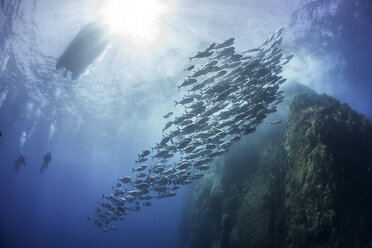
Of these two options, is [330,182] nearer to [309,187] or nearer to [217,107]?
[309,187]

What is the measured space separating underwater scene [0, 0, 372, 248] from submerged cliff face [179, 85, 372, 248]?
46 millimetres

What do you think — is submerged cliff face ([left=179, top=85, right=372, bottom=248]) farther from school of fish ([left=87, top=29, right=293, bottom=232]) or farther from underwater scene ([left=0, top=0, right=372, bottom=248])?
school of fish ([left=87, top=29, right=293, bottom=232])

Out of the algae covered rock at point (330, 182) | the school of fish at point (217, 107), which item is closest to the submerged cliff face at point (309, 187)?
the algae covered rock at point (330, 182)

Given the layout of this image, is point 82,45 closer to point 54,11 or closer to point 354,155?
point 54,11

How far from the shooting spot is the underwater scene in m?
7.55

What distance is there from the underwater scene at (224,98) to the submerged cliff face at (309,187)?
0.05 m

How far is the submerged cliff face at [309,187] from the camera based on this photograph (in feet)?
21.6

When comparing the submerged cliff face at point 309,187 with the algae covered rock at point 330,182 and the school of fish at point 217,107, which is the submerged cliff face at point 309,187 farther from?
the school of fish at point 217,107

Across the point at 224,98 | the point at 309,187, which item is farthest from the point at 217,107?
the point at 309,187

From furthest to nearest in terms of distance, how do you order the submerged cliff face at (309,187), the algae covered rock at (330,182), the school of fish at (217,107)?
the school of fish at (217,107), the submerged cliff face at (309,187), the algae covered rock at (330,182)

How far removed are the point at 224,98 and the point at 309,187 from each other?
4380mm

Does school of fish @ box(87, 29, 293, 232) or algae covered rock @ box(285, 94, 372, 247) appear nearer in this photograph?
algae covered rock @ box(285, 94, 372, 247)

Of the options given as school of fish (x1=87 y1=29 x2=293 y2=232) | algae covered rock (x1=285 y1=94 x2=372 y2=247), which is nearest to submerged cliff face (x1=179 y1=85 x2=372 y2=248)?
algae covered rock (x1=285 y1=94 x2=372 y2=247)

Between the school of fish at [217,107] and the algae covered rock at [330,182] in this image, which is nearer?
the algae covered rock at [330,182]
